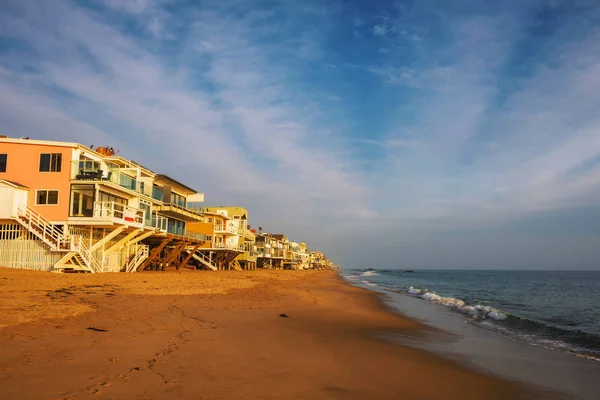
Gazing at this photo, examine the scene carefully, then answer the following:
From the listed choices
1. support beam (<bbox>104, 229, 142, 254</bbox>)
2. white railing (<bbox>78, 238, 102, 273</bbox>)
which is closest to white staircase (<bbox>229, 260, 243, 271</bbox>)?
support beam (<bbox>104, 229, 142, 254</bbox>)

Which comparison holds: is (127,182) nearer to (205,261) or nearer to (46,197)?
(46,197)

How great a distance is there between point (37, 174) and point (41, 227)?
3.82 meters

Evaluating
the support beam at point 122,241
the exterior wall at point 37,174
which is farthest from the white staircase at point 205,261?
the exterior wall at point 37,174

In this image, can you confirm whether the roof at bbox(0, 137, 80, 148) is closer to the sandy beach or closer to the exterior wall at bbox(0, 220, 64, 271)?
the exterior wall at bbox(0, 220, 64, 271)

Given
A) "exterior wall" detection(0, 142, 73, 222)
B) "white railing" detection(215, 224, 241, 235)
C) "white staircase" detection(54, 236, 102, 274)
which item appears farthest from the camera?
"white railing" detection(215, 224, 241, 235)

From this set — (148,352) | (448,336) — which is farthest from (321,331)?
(148,352)

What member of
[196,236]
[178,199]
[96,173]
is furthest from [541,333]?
[178,199]

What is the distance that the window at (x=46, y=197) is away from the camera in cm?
2753

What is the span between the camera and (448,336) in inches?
584

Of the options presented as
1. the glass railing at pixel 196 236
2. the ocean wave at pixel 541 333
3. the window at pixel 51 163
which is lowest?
the ocean wave at pixel 541 333

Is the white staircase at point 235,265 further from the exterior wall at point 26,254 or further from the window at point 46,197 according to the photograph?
the exterior wall at point 26,254

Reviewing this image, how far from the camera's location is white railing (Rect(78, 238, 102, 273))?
26.7 meters

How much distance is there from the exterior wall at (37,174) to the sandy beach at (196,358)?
13.5 metres

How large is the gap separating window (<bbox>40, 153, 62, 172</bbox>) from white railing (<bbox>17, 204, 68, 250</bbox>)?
2.88m
